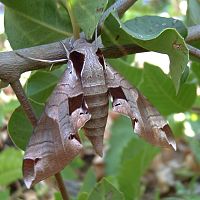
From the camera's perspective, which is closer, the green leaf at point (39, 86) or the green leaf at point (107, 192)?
the green leaf at point (107, 192)

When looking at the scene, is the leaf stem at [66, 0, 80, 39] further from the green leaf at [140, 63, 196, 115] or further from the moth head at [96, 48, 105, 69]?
the green leaf at [140, 63, 196, 115]

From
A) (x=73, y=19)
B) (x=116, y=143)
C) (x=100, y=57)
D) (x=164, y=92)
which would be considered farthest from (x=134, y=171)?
(x=116, y=143)

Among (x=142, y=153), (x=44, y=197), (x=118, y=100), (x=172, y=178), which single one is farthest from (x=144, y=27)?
(x=172, y=178)

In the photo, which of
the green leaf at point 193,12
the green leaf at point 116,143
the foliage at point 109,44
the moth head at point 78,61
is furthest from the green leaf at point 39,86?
the green leaf at point 116,143

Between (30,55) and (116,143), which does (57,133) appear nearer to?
(30,55)

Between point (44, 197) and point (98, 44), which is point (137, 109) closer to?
point (98, 44)

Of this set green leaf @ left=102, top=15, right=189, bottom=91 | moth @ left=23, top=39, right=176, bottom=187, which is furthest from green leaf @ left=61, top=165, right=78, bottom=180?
green leaf @ left=102, top=15, right=189, bottom=91

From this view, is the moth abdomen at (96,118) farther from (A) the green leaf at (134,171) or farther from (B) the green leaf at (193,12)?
(A) the green leaf at (134,171)

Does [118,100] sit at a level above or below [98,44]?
below
